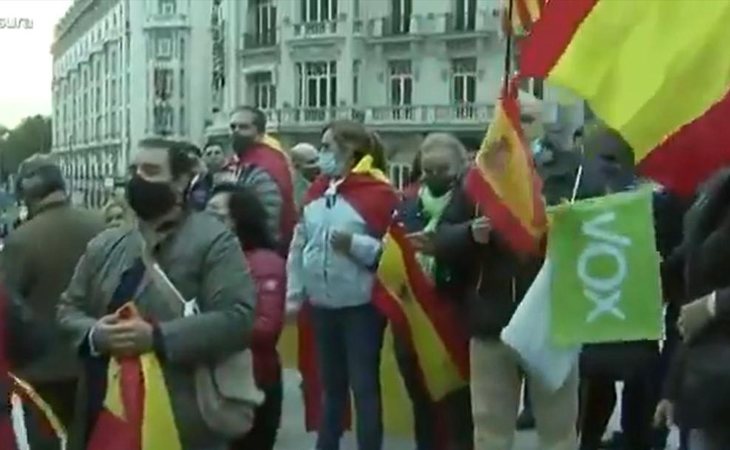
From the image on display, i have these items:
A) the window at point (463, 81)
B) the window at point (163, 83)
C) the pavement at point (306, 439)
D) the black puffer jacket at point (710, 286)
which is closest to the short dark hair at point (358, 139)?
the pavement at point (306, 439)

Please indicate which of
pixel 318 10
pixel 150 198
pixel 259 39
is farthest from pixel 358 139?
pixel 259 39

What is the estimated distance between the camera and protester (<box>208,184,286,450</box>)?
25.5 feet

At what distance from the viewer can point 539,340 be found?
7.15 meters

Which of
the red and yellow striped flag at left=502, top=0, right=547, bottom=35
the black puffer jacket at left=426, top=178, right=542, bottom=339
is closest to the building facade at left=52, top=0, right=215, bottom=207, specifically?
the black puffer jacket at left=426, top=178, right=542, bottom=339

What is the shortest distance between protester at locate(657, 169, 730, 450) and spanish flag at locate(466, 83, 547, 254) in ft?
3.98

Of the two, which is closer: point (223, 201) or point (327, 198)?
point (223, 201)

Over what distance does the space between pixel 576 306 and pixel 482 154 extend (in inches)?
46.8

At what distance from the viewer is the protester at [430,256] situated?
8508 mm

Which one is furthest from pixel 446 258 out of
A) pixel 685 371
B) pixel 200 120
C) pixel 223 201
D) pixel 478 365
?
pixel 200 120

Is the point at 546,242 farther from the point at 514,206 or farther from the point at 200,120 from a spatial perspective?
the point at 200,120

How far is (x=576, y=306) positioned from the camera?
612 cm

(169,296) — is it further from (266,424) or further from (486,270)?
(266,424)

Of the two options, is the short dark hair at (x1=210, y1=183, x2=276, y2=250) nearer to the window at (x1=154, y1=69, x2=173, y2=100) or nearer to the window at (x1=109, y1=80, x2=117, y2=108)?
the window at (x1=154, y1=69, x2=173, y2=100)

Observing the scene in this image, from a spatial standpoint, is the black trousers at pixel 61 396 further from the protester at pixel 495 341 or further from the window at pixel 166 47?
the window at pixel 166 47
